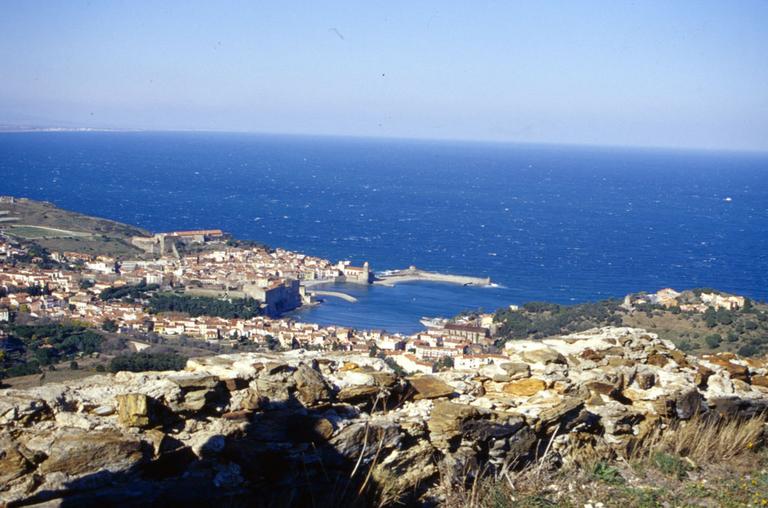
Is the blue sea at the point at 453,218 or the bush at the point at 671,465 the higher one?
the bush at the point at 671,465

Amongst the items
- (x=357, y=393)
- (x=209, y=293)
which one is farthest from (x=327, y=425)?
(x=209, y=293)

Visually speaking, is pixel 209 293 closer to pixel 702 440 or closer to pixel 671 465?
pixel 702 440

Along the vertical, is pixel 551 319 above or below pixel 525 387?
below

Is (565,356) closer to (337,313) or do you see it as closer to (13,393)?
(13,393)

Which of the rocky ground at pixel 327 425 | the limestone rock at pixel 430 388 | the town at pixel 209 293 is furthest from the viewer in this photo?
the town at pixel 209 293

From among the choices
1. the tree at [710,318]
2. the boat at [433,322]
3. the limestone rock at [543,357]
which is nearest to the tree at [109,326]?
the boat at [433,322]

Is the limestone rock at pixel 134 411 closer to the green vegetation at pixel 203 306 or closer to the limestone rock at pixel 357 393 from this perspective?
the limestone rock at pixel 357 393
